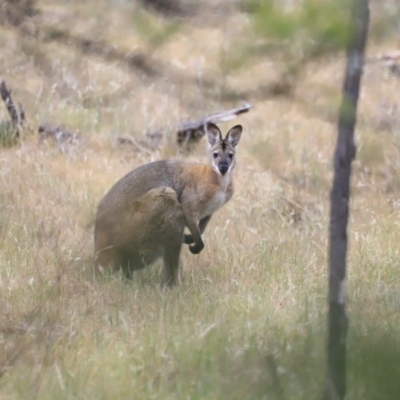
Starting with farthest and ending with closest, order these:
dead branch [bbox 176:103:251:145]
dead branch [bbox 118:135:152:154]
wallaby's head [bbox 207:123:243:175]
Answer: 1. dead branch [bbox 176:103:251:145]
2. dead branch [bbox 118:135:152:154]
3. wallaby's head [bbox 207:123:243:175]

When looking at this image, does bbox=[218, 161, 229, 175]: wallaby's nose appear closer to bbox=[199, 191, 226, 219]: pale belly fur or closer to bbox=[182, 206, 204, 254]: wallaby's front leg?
bbox=[199, 191, 226, 219]: pale belly fur

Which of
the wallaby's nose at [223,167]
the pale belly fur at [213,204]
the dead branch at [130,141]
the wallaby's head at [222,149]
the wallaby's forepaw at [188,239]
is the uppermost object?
the wallaby's head at [222,149]

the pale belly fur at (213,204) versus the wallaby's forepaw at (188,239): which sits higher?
the pale belly fur at (213,204)

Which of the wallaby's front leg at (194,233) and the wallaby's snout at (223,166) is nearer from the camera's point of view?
the wallaby's front leg at (194,233)

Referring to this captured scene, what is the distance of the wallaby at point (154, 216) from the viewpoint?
215 inches

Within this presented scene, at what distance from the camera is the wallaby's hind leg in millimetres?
5387

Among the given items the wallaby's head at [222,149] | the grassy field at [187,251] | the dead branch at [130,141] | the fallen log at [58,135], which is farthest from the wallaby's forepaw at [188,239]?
the fallen log at [58,135]

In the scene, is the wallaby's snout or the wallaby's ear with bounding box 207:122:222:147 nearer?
the wallaby's snout

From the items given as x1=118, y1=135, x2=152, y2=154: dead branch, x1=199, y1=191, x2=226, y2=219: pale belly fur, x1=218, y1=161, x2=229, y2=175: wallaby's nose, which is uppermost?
x1=218, y1=161, x2=229, y2=175: wallaby's nose

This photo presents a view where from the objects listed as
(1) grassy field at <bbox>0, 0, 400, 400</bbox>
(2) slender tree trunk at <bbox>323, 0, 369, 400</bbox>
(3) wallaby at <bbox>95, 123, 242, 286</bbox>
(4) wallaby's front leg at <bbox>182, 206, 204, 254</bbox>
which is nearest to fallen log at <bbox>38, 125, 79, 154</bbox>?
(1) grassy field at <bbox>0, 0, 400, 400</bbox>

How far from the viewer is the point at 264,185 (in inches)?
284

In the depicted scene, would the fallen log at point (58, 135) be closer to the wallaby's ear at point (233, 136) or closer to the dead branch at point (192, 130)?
the dead branch at point (192, 130)

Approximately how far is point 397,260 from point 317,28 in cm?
320

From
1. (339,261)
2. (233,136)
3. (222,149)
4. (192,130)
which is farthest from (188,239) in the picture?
(192,130)
